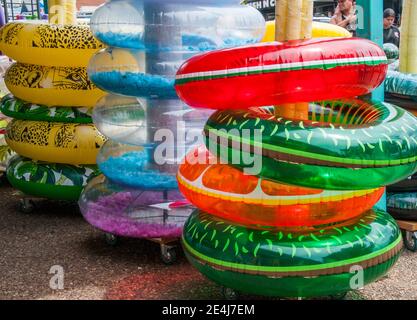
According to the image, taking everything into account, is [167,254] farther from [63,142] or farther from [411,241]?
[411,241]

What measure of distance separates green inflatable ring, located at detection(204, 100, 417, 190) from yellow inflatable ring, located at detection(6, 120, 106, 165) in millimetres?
1837

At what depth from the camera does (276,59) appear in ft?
8.29

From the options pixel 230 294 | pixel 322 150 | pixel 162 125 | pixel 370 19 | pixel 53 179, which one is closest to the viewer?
pixel 322 150

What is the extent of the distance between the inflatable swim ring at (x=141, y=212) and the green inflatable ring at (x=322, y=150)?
96cm

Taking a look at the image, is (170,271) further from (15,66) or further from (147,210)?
(15,66)

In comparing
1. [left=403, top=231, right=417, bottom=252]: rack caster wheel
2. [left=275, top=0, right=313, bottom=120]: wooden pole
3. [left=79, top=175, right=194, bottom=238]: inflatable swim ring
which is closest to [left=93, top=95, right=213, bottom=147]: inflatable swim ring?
[left=79, top=175, right=194, bottom=238]: inflatable swim ring

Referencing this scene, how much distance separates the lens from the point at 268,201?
264 centimetres

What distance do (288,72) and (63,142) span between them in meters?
2.18

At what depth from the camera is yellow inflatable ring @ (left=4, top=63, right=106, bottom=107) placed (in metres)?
4.30

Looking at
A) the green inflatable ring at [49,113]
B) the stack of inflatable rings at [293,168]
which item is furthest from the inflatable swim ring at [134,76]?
the green inflatable ring at [49,113]

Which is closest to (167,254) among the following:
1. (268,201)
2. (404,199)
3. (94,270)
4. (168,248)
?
(168,248)

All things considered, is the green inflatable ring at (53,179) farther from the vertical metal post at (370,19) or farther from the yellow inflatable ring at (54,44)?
the vertical metal post at (370,19)

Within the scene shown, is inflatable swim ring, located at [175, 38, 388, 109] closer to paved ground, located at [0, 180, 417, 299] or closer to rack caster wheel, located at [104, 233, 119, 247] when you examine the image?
paved ground, located at [0, 180, 417, 299]

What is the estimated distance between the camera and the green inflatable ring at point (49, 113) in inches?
171
